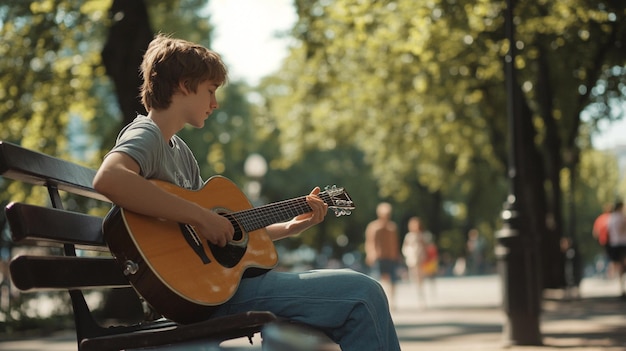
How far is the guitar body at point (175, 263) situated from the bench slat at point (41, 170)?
14.7 inches

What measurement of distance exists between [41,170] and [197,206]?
644mm

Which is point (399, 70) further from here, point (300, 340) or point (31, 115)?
point (300, 340)

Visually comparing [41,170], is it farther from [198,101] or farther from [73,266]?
[198,101]

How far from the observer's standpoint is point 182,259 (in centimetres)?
362

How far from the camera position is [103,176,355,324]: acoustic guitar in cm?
352

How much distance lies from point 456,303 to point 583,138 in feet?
30.5

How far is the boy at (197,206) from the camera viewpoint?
11.8ft

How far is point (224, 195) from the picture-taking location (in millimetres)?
4125

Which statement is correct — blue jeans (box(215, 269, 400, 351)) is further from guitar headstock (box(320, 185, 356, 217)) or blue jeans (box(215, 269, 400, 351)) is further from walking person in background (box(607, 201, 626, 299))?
walking person in background (box(607, 201, 626, 299))

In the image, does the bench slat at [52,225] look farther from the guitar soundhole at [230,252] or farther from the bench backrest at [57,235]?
the guitar soundhole at [230,252]

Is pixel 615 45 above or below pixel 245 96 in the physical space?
below

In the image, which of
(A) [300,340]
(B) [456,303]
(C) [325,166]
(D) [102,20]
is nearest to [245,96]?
(C) [325,166]

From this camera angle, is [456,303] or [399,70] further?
[399,70]

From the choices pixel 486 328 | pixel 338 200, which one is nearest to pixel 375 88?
pixel 486 328
